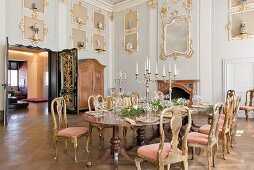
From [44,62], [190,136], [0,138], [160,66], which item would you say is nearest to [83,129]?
[190,136]

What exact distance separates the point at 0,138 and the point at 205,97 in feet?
19.9

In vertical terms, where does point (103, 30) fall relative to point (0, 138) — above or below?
above

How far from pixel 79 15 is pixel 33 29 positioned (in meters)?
2.08

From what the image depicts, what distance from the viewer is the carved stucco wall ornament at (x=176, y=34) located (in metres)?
7.88

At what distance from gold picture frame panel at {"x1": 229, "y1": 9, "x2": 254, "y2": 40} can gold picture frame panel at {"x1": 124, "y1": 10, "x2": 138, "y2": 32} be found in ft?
12.2

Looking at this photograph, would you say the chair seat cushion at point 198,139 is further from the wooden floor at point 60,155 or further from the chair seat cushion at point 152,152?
the chair seat cushion at point 152,152

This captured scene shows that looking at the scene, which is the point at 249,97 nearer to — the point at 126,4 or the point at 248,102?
the point at 248,102

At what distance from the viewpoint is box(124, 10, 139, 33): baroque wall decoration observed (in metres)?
9.36

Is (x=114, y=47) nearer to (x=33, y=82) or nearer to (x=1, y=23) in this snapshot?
(x=1, y=23)

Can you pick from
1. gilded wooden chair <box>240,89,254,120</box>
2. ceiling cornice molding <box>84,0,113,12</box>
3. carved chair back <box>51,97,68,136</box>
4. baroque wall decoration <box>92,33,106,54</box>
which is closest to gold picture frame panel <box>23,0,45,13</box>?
ceiling cornice molding <box>84,0,113,12</box>

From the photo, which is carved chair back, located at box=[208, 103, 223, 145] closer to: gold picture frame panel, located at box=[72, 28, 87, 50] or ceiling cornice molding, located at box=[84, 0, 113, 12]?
gold picture frame panel, located at box=[72, 28, 87, 50]

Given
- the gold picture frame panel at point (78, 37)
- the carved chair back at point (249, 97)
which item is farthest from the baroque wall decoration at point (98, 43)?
the carved chair back at point (249, 97)

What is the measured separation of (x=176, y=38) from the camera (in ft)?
26.9

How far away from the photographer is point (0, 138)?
14.9 feet
